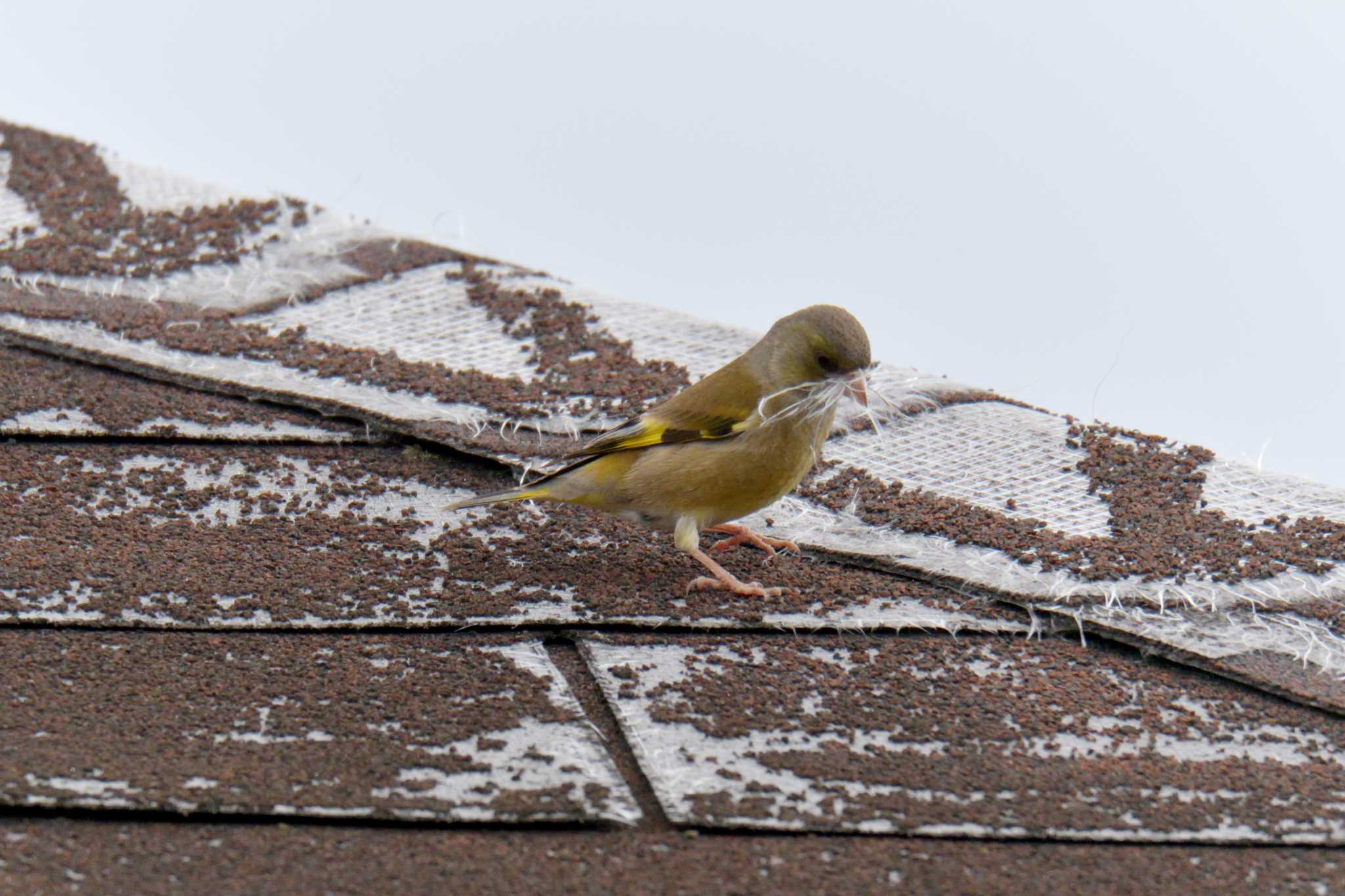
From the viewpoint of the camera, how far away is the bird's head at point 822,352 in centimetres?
323

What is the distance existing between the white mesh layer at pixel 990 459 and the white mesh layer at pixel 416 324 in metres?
0.90

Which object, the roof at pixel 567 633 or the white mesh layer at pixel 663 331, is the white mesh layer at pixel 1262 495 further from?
the white mesh layer at pixel 663 331

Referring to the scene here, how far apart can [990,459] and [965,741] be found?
1.32 m

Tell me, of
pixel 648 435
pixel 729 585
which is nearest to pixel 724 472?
pixel 648 435

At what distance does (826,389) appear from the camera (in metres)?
3.21

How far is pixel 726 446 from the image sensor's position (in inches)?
123

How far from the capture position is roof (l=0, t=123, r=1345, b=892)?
201 centimetres

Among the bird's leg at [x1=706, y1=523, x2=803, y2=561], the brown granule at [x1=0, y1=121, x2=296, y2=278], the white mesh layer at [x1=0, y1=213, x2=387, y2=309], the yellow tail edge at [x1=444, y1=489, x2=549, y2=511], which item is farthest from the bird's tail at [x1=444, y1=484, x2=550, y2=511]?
the brown granule at [x1=0, y1=121, x2=296, y2=278]

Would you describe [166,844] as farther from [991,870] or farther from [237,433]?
[237,433]

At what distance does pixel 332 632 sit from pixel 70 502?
0.78 metres

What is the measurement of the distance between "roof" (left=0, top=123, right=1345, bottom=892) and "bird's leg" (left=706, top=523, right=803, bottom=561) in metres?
0.05

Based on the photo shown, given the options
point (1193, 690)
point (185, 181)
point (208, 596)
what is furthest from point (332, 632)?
point (185, 181)

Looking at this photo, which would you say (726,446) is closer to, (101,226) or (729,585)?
(729,585)

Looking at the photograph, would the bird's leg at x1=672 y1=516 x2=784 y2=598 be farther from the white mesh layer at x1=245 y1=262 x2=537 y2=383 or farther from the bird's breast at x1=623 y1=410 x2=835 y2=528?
the white mesh layer at x1=245 y1=262 x2=537 y2=383
